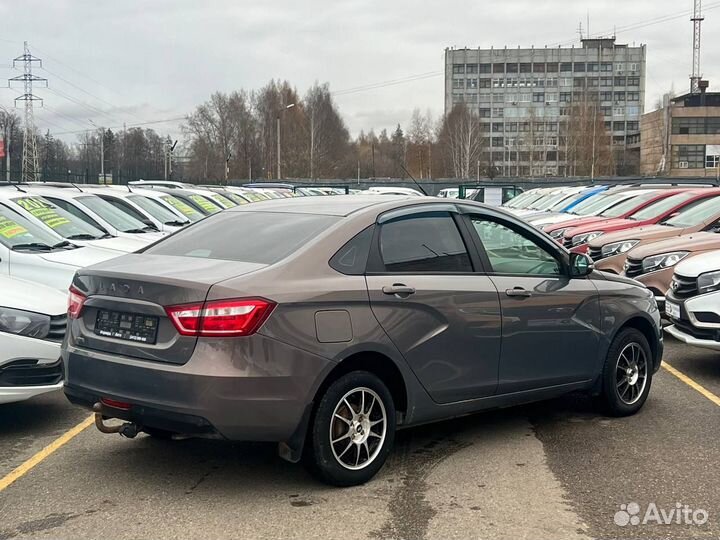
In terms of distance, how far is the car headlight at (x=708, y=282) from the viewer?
7.41 m

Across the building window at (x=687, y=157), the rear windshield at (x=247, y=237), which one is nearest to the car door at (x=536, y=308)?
the rear windshield at (x=247, y=237)

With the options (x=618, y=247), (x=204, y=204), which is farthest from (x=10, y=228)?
(x=204, y=204)

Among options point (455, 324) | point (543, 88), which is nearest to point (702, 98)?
point (543, 88)

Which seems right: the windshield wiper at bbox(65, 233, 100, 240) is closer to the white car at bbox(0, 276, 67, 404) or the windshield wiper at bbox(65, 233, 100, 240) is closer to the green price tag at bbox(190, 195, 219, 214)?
the white car at bbox(0, 276, 67, 404)

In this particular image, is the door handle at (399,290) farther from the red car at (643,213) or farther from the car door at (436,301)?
the red car at (643,213)

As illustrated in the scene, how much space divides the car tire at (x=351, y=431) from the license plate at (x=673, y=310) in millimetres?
4113

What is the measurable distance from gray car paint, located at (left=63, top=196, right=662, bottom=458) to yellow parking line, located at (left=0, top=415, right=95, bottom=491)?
653 mm

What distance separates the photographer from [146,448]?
527 centimetres

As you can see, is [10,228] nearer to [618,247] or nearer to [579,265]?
[579,265]

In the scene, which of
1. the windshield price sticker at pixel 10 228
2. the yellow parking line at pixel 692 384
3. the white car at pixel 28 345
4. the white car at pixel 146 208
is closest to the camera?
the white car at pixel 28 345

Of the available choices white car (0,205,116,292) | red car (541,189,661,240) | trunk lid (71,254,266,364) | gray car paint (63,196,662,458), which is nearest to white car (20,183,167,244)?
white car (0,205,116,292)

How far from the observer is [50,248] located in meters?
8.35

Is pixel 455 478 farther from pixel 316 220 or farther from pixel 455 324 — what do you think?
pixel 316 220

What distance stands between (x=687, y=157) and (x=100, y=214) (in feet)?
328
